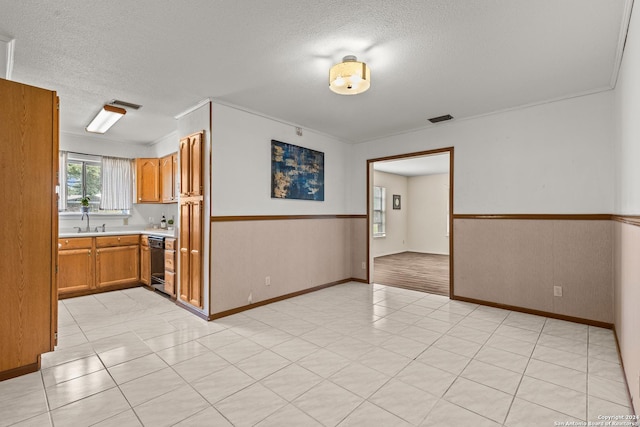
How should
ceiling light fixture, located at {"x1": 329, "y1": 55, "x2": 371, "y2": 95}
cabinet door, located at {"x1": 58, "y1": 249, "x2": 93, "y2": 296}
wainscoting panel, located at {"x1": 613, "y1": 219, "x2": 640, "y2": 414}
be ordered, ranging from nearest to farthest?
wainscoting panel, located at {"x1": 613, "y1": 219, "x2": 640, "y2": 414} → ceiling light fixture, located at {"x1": 329, "y1": 55, "x2": 371, "y2": 95} → cabinet door, located at {"x1": 58, "y1": 249, "x2": 93, "y2": 296}

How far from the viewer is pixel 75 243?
14.8 feet

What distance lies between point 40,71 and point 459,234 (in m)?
5.01

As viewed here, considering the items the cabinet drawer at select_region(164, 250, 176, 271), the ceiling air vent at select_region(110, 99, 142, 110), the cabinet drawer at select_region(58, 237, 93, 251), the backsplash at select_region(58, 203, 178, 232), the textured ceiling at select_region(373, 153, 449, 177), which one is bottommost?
the cabinet drawer at select_region(164, 250, 176, 271)

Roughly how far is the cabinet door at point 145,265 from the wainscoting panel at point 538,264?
462 cm

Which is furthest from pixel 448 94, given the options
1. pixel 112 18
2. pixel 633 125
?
pixel 112 18

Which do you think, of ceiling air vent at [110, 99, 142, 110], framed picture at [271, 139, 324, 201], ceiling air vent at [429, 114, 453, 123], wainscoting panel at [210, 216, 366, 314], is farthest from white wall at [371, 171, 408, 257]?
ceiling air vent at [110, 99, 142, 110]

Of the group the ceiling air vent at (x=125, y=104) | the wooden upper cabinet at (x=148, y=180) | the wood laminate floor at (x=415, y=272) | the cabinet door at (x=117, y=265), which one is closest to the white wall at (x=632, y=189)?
the wood laminate floor at (x=415, y=272)

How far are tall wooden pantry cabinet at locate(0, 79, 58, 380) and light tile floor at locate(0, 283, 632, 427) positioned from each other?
10.9 inches

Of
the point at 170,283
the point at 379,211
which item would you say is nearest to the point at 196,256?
the point at 170,283

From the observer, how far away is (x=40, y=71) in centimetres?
289

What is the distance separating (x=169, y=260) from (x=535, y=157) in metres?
4.91

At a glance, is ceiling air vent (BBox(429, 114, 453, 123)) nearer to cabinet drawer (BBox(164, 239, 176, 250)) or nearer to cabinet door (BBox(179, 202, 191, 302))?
cabinet door (BBox(179, 202, 191, 302))

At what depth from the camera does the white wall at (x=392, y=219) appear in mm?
8891

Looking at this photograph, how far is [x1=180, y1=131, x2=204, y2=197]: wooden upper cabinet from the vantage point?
3.69m
